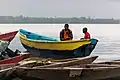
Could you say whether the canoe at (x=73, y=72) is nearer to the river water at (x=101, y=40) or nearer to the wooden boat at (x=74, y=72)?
the wooden boat at (x=74, y=72)

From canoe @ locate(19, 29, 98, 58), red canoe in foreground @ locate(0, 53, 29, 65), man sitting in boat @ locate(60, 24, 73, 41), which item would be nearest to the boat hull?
canoe @ locate(19, 29, 98, 58)

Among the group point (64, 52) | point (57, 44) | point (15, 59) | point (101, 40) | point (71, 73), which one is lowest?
point (101, 40)

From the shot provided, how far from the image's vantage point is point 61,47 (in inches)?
642

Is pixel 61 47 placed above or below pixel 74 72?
below

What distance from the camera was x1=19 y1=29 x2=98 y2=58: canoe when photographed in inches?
627

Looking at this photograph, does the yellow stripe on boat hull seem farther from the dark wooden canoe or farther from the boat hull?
the dark wooden canoe

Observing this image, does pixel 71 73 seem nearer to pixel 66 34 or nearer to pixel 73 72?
pixel 73 72

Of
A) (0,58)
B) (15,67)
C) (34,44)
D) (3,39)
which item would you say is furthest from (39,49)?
(15,67)

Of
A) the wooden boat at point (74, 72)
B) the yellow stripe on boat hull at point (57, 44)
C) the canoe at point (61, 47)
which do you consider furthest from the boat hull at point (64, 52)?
the wooden boat at point (74, 72)

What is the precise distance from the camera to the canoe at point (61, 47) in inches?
627

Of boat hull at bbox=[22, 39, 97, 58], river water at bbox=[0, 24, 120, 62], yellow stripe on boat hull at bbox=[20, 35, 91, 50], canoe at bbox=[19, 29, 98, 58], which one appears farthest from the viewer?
river water at bbox=[0, 24, 120, 62]

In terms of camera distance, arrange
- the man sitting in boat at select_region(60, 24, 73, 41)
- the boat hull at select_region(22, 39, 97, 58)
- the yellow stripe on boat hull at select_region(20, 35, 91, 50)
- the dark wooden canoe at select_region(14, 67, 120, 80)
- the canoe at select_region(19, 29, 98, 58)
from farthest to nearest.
→ 1. the man sitting in boat at select_region(60, 24, 73, 41)
2. the boat hull at select_region(22, 39, 97, 58)
3. the canoe at select_region(19, 29, 98, 58)
4. the yellow stripe on boat hull at select_region(20, 35, 91, 50)
5. the dark wooden canoe at select_region(14, 67, 120, 80)

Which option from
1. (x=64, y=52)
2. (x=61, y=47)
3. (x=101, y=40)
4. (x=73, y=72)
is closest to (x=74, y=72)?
(x=73, y=72)

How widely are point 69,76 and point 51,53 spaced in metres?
8.09
